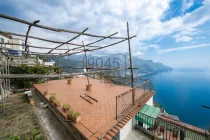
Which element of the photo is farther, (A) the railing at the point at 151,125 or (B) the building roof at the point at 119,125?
(A) the railing at the point at 151,125

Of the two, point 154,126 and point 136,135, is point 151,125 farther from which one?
point 136,135

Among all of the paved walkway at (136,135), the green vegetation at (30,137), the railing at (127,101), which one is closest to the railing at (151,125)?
the paved walkway at (136,135)

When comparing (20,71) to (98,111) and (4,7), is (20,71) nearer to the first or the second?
(4,7)

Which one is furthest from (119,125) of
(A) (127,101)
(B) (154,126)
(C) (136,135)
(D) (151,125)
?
(B) (154,126)

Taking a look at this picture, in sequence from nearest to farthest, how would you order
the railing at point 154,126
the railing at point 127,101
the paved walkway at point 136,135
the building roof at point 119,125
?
the building roof at point 119,125 < the railing at point 127,101 < the paved walkway at point 136,135 < the railing at point 154,126

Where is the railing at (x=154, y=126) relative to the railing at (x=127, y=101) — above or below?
below

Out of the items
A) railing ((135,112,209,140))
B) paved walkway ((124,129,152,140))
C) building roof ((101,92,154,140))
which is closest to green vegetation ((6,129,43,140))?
building roof ((101,92,154,140))

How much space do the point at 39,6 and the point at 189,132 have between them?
1073 centimetres

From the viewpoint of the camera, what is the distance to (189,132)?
6.50 metres

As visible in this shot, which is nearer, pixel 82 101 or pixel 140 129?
pixel 140 129

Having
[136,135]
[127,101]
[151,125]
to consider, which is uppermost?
[127,101]

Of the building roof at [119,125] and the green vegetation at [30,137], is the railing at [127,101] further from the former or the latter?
the green vegetation at [30,137]

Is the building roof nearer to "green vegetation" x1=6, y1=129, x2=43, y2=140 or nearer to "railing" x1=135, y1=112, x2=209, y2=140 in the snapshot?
"railing" x1=135, y1=112, x2=209, y2=140

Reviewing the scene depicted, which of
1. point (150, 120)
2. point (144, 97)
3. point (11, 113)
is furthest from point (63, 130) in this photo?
point (144, 97)
